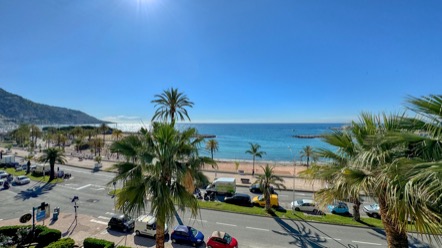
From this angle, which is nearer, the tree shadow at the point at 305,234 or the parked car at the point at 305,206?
the tree shadow at the point at 305,234

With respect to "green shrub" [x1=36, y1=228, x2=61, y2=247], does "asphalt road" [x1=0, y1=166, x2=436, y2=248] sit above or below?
below

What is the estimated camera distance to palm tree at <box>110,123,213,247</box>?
27.2 feet

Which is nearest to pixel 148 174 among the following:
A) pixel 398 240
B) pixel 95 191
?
pixel 398 240

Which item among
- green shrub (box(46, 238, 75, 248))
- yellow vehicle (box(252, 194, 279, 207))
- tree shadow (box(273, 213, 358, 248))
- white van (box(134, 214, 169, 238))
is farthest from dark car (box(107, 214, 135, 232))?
yellow vehicle (box(252, 194, 279, 207))

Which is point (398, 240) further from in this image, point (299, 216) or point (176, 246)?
point (299, 216)

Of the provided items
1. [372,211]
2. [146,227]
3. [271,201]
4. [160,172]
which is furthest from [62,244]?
[372,211]

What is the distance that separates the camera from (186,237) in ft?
51.1

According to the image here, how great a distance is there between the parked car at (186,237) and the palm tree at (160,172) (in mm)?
6522

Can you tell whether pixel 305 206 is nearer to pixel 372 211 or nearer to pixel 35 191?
pixel 372 211

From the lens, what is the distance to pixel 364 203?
25844mm

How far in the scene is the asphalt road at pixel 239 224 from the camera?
1628cm

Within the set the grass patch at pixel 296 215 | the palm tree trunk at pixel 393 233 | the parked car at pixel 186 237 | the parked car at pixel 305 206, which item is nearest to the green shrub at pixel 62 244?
the parked car at pixel 186 237

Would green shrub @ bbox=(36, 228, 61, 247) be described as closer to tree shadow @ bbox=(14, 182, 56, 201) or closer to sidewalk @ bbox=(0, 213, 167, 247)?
sidewalk @ bbox=(0, 213, 167, 247)

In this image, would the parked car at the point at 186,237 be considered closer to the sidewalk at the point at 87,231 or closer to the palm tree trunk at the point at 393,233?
the sidewalk at the point at 87,231
